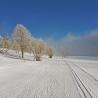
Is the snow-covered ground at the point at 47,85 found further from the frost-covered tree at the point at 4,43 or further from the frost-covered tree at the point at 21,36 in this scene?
the frost-covered tree at the point at 4,43

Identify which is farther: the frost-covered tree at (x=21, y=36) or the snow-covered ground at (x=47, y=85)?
the frost-covered tree at (x=21, y=36)

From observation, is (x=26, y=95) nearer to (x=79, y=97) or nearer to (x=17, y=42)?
(x=79, y=97)

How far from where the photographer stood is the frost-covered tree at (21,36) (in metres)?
50.7

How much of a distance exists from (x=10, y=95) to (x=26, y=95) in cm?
68

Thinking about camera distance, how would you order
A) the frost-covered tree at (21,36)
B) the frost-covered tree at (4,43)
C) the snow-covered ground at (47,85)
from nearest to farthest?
the snow-covered ground at (47,85), the frost-covered tree at (21,36), the frost-covered tree at (4,43)

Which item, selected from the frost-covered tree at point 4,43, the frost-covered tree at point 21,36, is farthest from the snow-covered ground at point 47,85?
the frost-covered tree at point 4,43

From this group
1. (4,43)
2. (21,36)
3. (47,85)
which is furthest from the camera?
(4,43)

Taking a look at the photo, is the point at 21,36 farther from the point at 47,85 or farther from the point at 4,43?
the point at 47,85

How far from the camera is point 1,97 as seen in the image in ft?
26.0

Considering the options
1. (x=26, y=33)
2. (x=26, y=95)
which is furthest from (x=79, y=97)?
(x=26, y=33)

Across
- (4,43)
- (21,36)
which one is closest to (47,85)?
(21,36)

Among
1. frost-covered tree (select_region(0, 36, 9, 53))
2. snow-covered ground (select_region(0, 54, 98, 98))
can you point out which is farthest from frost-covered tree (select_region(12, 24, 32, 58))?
snow-covered ground (select_region(0, 54, 98, 98))

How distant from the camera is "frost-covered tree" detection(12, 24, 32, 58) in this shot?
166 feet

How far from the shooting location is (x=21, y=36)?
167ft
